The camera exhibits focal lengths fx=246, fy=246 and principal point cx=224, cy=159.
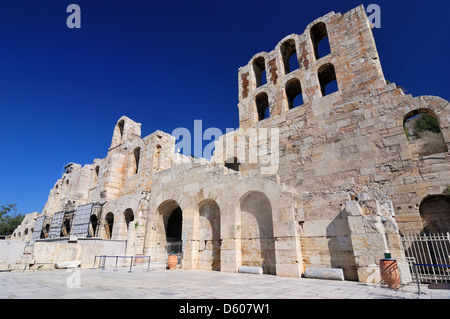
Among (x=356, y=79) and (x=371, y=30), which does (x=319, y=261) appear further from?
(x=371, y=30)

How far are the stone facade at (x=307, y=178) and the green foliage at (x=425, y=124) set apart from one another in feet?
21.2

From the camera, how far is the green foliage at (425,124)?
1467cm

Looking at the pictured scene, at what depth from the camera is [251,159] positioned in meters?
14.0

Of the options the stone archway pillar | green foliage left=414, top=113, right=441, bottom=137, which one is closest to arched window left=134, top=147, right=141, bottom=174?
the stone archway pillar

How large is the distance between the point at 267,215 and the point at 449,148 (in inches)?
264

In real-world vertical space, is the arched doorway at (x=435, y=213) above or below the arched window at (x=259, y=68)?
below

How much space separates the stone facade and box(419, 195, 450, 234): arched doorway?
16.2 inches

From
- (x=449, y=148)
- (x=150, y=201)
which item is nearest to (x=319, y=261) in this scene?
(x=449, y=148)

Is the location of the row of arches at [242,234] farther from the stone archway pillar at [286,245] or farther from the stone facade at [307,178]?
the stone archway pillar at [286,245]

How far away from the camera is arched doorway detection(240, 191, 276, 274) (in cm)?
960

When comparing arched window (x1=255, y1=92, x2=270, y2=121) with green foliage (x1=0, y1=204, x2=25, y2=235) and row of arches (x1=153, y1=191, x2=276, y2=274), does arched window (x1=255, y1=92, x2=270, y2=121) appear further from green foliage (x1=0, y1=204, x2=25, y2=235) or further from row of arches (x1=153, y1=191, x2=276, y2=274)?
green foliage (x1=0, y1=204, x2=25, y2=235)

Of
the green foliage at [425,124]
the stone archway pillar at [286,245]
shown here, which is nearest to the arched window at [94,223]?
the stone archway pillar at [286,245]

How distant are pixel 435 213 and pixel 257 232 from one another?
20.4 feet

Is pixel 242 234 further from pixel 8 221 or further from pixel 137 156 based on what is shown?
pixel 8 221
